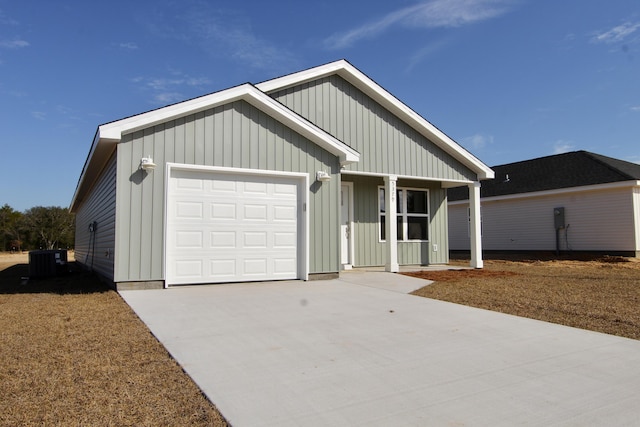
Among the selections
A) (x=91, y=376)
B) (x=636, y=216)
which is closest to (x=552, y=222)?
(x=636, y=216)

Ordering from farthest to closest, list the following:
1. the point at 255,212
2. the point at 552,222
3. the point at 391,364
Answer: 1. the point at 552,222
2. the point at 255,212
3. the point at 391,364

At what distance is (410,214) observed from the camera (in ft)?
42.7

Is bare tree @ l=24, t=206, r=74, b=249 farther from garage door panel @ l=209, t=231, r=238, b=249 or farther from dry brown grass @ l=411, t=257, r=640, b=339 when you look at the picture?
dry brown grass @ l=411, t=257, r=640, b=339

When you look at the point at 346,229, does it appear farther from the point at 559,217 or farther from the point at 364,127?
the point at 559,217

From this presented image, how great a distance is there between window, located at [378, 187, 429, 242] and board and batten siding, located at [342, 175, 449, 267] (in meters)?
0.15

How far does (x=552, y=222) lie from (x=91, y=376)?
1956cm

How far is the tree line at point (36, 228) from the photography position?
40.1 meters

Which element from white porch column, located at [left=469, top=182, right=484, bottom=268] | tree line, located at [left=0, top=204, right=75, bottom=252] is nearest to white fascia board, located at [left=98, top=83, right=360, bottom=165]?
white porch column, located at [left=469, top=182, right=484, bottom=268]

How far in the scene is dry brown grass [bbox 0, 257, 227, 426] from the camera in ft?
8.55

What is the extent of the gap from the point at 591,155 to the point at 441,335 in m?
18.4

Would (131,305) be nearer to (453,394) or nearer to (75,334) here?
(75,334)

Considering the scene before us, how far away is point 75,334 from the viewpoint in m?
4.55

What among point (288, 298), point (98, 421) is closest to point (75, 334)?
point (98, 421)

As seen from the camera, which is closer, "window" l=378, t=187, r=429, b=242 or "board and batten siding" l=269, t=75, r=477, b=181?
"board and batten siding" l=269, t=75, r=477, b=181
